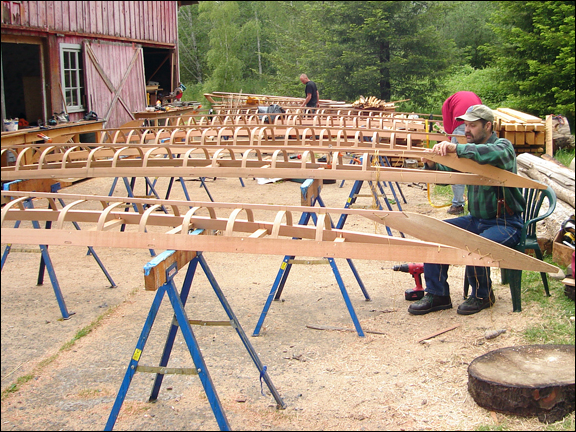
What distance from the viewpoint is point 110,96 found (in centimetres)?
1600

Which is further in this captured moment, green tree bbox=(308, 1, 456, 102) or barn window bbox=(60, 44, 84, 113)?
green tree bbox=(308, 1, 456, 102)

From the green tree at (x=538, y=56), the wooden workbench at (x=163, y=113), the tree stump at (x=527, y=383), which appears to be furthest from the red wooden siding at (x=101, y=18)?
the tree stump at (x=527, y=383)

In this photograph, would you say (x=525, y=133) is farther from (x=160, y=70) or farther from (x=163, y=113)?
(x=160, y=70)

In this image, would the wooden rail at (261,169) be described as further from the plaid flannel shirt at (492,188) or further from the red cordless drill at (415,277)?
the red cordless drill at (415,277)

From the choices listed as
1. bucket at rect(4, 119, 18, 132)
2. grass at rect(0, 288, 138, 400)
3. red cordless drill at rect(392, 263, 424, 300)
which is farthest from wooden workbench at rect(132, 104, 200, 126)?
red cordless drill at rect(392, 263, 424, 300)

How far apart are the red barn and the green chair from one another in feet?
34.1

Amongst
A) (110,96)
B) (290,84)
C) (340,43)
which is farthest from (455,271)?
(290,84)

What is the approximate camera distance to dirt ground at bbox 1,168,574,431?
12.4 ft

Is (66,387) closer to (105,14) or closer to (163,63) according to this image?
(105,14)

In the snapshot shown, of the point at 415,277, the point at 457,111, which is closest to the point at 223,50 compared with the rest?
the point at 457,111

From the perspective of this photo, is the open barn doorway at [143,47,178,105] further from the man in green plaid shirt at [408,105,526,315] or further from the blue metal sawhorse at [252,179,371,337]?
the man in green plaid shirt at [408,105,526,315]

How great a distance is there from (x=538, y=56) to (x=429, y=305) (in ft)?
42.3

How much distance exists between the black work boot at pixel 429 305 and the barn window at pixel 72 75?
37.6ft

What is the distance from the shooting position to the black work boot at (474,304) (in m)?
5.23
